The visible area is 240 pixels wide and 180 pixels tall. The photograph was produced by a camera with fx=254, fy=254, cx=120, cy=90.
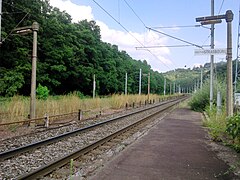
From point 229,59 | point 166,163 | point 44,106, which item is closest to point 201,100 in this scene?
point 229,59

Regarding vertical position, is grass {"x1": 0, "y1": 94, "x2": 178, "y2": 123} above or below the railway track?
above

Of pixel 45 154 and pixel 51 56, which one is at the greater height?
pixel 51 56

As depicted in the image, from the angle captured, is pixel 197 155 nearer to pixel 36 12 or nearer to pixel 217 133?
pixel 217 133

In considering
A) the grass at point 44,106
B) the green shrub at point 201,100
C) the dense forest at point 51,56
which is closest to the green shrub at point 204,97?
the green shrub at point 201,100

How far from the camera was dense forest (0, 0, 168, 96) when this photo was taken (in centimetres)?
2748

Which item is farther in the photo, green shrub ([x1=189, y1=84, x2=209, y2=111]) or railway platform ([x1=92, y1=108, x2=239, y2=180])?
green shrub ([x1=189, y1=84, x2=209, y2=111])

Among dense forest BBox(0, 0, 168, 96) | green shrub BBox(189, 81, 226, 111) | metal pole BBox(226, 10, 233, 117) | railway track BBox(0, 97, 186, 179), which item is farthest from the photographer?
dense forest BBox(0, 0, 168, 96)

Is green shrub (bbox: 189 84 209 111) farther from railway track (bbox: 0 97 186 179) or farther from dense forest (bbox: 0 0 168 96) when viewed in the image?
dense forest (bbox: 0 0 168 96)

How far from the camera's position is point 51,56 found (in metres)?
33.8

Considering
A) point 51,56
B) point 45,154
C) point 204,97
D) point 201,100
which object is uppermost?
point 51,56

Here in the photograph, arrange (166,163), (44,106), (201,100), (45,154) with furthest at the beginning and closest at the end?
(201,100)
(44,106)
(45,154)
(166,163)

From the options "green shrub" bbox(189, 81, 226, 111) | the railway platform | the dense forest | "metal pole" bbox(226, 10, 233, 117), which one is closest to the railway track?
the railway platform

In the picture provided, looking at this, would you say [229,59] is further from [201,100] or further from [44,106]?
[201,100]

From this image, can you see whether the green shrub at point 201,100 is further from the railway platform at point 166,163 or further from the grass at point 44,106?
the railway platform at point 166,163
